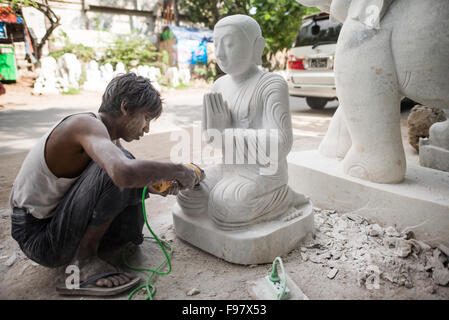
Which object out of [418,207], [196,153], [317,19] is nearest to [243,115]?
[418,207]

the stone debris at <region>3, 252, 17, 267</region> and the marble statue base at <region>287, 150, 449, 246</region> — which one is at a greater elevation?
the marble statue base at <region>287, 150, 449, 246</region>

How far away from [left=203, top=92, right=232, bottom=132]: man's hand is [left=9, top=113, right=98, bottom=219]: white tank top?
0.69 metres

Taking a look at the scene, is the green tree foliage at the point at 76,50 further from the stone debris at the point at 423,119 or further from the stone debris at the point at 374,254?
the stone debris at the point at 374,254

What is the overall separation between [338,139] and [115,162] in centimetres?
212

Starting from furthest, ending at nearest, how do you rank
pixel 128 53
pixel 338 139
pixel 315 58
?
pixel 128 53
pixel 315 58
pixel 338 139

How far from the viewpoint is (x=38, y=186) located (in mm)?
1592

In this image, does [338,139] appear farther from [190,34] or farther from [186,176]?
[190,34]

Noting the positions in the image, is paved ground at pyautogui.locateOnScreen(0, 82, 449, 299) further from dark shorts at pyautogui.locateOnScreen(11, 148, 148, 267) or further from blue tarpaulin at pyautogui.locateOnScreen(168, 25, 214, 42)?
blue tarpaulin at pyautogui.locateOnScreen(168, 25, 214, 42)

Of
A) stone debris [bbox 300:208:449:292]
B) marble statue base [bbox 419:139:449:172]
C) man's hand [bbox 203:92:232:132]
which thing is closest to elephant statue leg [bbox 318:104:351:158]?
stone debris [bbox 300:208:449:292]

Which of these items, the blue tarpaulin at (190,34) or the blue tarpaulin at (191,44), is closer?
the blue tarpaulin at (191,44)

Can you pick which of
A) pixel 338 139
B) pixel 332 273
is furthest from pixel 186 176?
pixel 338 139

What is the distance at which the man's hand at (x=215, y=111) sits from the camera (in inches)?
77.9

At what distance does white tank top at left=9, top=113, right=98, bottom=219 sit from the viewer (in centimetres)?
156

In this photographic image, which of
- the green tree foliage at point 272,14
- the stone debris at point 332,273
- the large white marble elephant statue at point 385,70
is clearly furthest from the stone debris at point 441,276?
the green tree foliage at point 272,14
